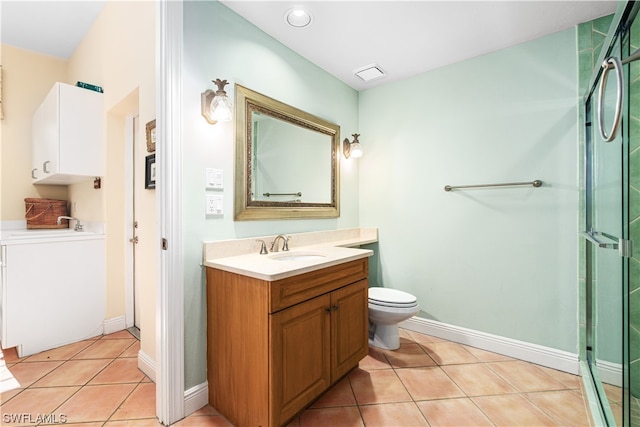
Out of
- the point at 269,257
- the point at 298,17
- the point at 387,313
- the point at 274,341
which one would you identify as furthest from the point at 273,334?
the point at 298,17

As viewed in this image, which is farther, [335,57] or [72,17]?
[72,17]

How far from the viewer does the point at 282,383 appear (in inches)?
51.5

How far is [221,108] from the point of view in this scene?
156 cm

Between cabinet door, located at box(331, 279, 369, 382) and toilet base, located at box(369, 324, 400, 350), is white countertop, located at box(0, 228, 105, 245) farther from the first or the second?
toilet base, located at box(369, 324, 400, 350)

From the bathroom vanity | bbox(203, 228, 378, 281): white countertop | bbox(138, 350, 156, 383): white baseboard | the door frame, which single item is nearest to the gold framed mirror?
bbox(203, 228, 378, 281): white countertop

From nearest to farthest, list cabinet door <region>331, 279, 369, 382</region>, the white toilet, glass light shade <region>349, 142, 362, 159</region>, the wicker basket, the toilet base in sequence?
1. cabinet door <region>331, 279, 369, 382</region>
2. the white toilet
3. the toilet base
4. glass light shade <region>349, 142, 362, 159</region>
5. the wicker basket

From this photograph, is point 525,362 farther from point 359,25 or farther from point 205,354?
point 359,25

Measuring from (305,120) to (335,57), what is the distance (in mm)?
569

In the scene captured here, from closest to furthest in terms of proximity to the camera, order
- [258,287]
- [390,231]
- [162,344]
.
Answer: [258,287], [162,344], [390,231]

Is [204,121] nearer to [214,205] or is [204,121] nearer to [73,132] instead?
[214,205]

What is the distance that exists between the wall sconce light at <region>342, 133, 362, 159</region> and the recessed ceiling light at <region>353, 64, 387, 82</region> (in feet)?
1.69

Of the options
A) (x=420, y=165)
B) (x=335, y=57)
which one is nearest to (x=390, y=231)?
(x=420, y=165)

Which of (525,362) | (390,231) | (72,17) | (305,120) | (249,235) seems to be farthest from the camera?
(390,231)

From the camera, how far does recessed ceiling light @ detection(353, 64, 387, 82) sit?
2.44 m
